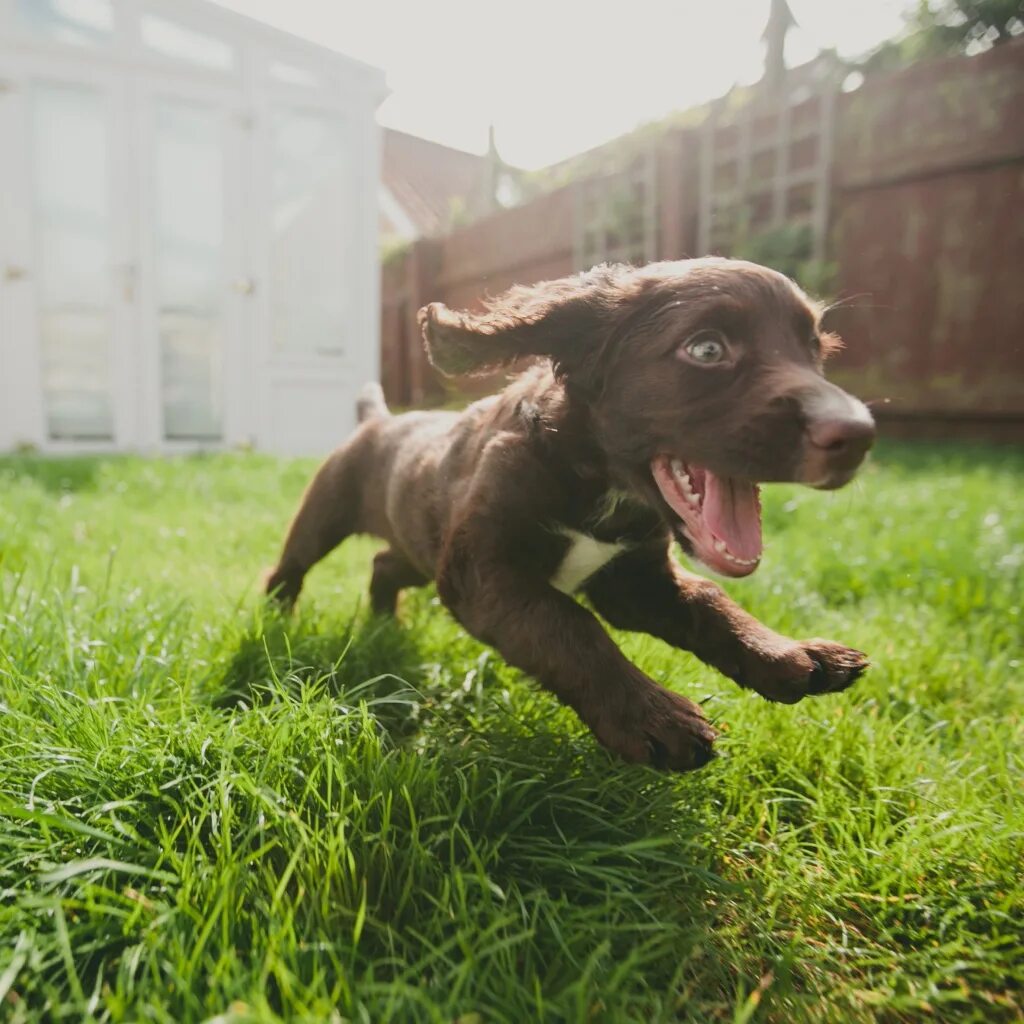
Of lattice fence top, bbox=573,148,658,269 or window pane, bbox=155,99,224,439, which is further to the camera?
lattice fence top, bbox=573,148,658,269

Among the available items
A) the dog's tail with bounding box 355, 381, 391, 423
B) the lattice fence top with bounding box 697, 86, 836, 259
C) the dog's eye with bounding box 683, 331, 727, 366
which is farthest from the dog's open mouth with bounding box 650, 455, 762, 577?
the lattice fence top with bounding box 697, 86, 836, 259

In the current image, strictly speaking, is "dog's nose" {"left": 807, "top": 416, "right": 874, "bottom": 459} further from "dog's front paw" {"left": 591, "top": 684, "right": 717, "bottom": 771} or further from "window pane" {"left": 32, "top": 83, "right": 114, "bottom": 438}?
"window pane" {"left": 32, "top": 83, "right": 114, "bottom": 438}

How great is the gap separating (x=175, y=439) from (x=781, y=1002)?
8.63 meters

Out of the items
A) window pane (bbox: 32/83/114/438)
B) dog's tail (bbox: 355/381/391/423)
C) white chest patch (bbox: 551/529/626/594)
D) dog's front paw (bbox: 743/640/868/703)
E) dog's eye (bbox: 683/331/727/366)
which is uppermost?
window pane (bbox: 32/83/114/438)

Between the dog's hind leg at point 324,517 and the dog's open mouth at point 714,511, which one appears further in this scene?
the dog's hind leg at point 324,517

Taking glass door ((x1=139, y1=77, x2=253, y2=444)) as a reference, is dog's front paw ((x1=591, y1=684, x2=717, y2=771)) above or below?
below

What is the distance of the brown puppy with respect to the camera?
5.35 feet

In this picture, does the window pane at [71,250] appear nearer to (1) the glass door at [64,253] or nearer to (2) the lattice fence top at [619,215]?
(1) the glass door at [64,253]

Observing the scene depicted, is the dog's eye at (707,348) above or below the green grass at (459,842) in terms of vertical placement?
above

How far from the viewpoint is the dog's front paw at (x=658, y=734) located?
61.6 inches

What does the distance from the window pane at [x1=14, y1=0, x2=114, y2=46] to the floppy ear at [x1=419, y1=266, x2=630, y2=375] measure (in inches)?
317

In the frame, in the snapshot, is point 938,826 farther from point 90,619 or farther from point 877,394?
point 877,394

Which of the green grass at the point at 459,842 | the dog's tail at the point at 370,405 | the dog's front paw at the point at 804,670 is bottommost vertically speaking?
the green grass at the point at 459,842

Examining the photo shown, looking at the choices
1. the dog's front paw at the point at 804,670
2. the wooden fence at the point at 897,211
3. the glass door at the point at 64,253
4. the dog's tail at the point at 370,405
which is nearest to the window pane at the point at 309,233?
the glass door at the point at 64,253
